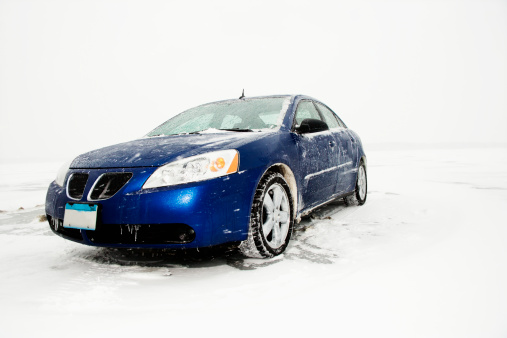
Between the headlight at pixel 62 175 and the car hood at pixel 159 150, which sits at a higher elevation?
the car hood at pixel 159 150

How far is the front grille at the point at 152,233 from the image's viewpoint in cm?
240

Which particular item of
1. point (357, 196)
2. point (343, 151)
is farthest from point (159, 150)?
point (357, 196)

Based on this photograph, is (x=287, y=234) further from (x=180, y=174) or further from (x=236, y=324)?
(x=236, y=324)

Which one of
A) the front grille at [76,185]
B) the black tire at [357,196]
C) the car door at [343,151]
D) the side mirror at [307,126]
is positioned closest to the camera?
the front grille at [76,185]

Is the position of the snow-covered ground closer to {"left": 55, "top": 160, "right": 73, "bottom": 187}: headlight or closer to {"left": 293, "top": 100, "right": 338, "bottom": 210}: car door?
{"left": 293, "top": 100, "right": 338, "bottom": 210}: car door

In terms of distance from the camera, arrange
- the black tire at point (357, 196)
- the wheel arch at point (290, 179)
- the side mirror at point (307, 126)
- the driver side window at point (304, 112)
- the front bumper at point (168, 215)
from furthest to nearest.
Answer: the black tire at point (357, 196), the driver side window at point (304, 112), the side mirror at point (307, 126), the wheel arch at point (290, 179), the front bumper at point (168, 215)

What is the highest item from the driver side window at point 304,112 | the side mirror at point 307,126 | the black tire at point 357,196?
the driver side window at point 304,112

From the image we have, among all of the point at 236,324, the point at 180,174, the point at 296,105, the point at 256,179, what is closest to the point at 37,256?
the point at 180,174

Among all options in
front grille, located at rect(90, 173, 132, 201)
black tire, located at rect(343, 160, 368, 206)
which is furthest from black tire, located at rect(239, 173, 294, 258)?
black tire, located at rect(343, 160, 368, 206)

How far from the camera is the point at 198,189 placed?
237cm

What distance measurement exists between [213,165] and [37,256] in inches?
67.9

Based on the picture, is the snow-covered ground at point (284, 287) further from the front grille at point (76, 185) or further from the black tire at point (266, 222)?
the front grille at point (76, 185)

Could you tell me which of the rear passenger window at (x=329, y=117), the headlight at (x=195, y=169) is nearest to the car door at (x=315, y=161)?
the rear passenger window at (x=329, y=117)

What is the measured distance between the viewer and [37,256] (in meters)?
3.14
